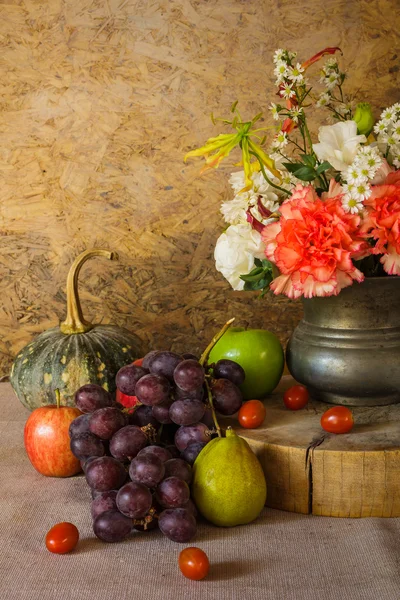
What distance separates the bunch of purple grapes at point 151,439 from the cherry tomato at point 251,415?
0.02 m

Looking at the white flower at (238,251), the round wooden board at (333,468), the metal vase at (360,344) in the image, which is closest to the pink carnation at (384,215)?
the metal vase at (360,344)

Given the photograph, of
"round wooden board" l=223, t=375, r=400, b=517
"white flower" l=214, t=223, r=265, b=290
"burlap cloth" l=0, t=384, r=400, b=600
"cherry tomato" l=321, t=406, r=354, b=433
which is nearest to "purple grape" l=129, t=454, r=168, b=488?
"burlap cloth" l=0, t=384, r=400, b=600

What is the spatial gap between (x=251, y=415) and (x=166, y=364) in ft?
0.59

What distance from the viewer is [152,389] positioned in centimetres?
115

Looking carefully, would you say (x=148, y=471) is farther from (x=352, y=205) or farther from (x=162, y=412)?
(x=352, y=205)

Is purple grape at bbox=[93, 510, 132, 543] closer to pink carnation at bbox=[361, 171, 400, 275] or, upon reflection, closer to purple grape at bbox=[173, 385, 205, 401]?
purple grape at bbox=[173, 385, 205, 401]

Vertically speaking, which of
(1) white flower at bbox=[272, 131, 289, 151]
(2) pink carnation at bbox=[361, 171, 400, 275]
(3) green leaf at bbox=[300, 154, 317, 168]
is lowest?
(2) pink carnation at bbox=[361, 171, 400, 275]

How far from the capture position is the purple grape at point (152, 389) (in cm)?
116

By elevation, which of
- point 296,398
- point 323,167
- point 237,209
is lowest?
point 296,398

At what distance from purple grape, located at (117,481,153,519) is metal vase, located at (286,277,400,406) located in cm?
43

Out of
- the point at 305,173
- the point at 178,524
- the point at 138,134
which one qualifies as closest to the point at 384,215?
the point at 305,173

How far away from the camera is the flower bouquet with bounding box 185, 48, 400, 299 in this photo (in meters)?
1.12

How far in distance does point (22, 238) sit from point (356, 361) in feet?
3.66

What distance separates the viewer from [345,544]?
3.37 ft
